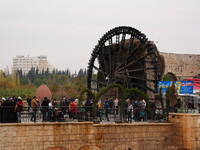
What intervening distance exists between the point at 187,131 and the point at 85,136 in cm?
405

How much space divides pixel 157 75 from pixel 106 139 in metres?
9.96

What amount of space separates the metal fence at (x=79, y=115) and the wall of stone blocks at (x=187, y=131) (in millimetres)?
865

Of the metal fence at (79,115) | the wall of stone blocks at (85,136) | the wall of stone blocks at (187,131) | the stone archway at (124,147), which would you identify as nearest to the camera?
the wall of stone blocks at (85,136)

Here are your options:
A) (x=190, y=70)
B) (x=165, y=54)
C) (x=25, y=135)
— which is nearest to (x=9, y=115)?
(x=25, y=135)

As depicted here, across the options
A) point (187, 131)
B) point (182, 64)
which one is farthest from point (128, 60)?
point (187, 131)

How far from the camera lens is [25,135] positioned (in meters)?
13.2

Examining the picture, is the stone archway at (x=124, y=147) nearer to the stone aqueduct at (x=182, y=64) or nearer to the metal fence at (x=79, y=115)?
the metal fence at (x=79, y=115)

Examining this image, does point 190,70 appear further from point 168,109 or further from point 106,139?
point 106,139

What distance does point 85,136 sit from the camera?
14.2 metres

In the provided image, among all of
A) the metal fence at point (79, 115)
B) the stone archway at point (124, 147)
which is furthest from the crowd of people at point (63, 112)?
the stone archway at point (124, 147)

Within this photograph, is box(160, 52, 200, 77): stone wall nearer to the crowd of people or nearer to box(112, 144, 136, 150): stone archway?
the crowd of people

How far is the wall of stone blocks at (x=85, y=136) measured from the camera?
13.1 m

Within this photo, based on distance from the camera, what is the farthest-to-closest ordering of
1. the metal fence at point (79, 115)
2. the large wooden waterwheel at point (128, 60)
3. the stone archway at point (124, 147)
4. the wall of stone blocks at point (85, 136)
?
1. the large wooden waterwheel at point (128, 60)
2. the stone archway at point (124, 147)
3. the metal fence at point (79, 115)
4. the wall of stone blocks at point (85, 136)

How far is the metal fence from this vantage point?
1379 centimetres
